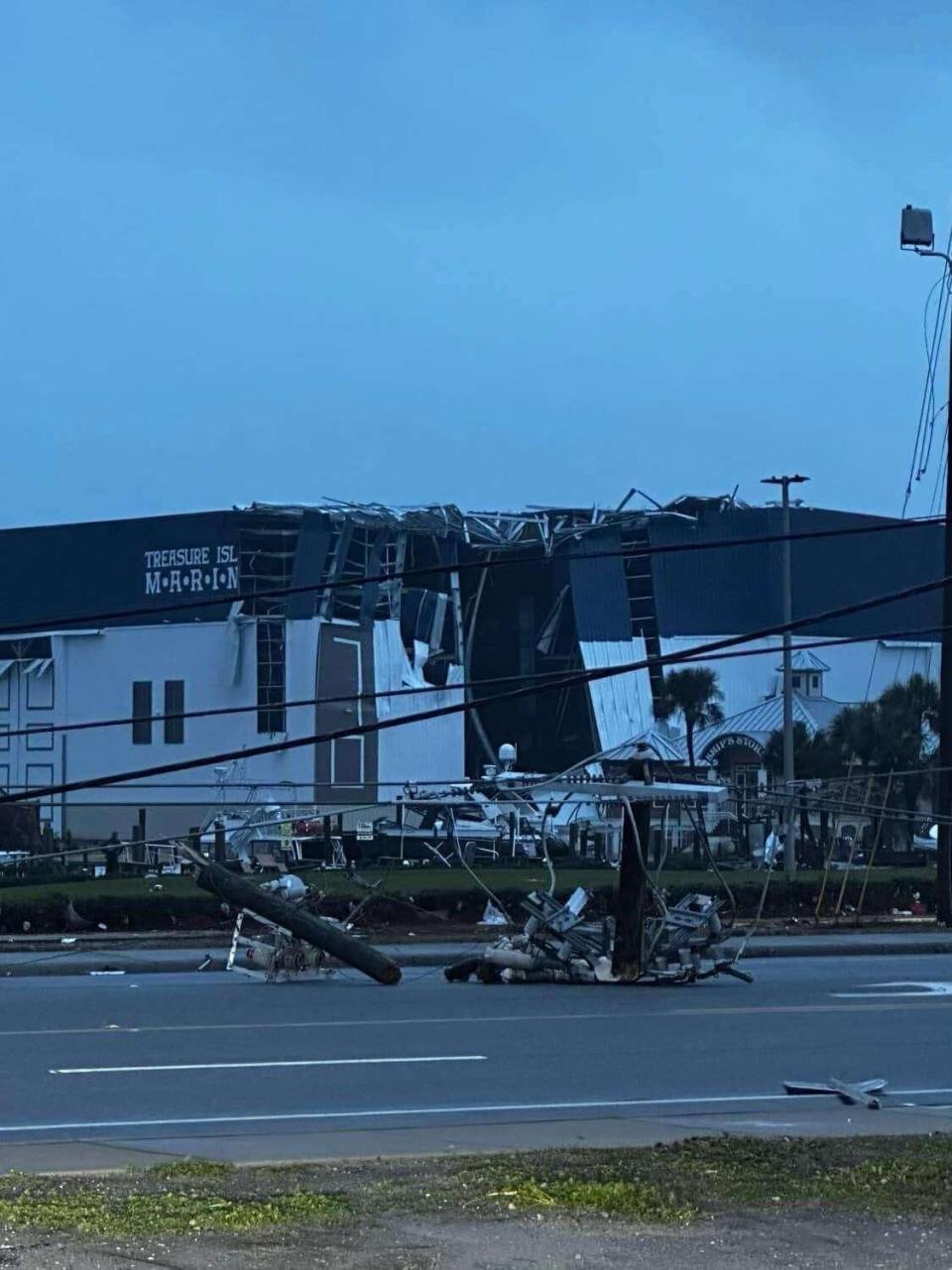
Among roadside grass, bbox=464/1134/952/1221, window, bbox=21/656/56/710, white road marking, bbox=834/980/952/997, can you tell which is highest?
window, bbox=21/656/56/710

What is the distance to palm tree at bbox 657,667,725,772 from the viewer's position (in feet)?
259

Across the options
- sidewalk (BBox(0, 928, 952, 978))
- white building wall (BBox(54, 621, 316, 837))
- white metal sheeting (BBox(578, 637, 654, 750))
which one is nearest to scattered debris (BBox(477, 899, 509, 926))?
sidewalk (BBox(0, 928, 952, 978))

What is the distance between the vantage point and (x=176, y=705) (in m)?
80.6

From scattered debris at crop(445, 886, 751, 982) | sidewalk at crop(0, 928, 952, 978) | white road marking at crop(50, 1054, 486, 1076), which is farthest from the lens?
sidewalk at crop(0, 928, 952, 978)

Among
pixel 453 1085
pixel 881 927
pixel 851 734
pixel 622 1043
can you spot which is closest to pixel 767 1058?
pixel 622 1043

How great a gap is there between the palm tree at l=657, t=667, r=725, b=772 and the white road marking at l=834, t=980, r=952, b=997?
54.7m

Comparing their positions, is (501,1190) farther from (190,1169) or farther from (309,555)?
(309,555)

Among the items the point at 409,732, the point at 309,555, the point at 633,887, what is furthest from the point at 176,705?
the point at 633,887

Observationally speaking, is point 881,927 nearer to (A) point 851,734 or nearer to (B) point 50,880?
(B) point 50,880

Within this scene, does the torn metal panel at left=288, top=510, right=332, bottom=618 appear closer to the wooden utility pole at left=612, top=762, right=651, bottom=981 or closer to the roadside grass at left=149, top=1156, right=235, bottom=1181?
the wooden utility pole at left=612, top=762, right=651, bottom=981

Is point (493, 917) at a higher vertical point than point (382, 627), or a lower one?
lower

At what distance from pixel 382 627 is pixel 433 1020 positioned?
64847 mm

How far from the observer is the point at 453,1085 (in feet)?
43.4

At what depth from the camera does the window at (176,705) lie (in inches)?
3169
